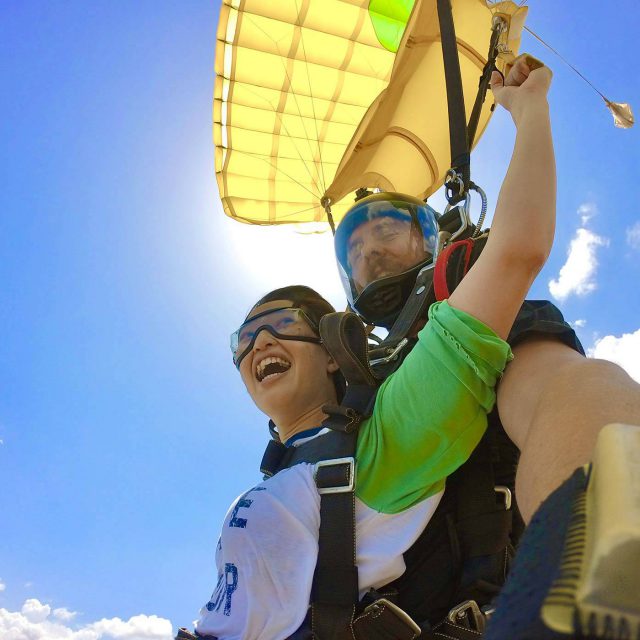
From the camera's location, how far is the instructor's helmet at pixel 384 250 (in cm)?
208

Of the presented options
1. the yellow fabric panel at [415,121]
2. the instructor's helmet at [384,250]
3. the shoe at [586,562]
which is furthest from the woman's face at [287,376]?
the yellow fabric panel at [415,121]

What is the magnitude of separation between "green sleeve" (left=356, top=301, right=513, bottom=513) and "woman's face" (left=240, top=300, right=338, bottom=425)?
513 mm

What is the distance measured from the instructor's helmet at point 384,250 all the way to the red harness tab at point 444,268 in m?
0.45

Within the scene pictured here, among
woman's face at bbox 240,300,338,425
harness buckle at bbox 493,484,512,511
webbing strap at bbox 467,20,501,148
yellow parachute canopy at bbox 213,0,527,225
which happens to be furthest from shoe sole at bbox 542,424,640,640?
yellow parachute canopy at bbox 213,0,527,225

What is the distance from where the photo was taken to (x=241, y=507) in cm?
146

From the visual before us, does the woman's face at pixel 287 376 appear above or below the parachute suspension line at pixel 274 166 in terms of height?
below

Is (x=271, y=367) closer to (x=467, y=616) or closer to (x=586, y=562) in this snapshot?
(x=467, y=616)

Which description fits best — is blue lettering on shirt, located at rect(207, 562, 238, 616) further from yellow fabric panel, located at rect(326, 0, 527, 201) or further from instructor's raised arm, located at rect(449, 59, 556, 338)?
yellow fabric panel, located at rect(326, 0, 527, 201)

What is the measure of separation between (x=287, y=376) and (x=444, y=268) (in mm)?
726

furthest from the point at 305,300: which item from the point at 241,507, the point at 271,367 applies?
the point at 241,507

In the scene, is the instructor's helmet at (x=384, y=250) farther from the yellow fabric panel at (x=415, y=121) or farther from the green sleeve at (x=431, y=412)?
the yellow fabric panel at (x=415, y=121)

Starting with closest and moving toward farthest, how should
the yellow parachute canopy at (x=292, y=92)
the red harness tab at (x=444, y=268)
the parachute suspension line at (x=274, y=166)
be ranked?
the red harness tab at (x=444, y=268)
the yellow parachute canopy at (x=292, y=92)
the parachute suspension line at (x=274, y=166)

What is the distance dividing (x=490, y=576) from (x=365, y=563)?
1.03ft

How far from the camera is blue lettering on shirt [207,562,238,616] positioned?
4.45 ft
